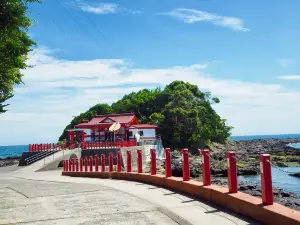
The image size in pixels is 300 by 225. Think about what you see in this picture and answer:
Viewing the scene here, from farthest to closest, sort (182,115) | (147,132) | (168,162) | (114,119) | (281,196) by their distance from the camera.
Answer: (182,115) → (147,132) → (114,119) → (281,196) → (168,162)

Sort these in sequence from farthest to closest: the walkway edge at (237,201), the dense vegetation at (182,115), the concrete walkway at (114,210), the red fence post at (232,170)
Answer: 1. the dense vegetation at (182,115)
2. the red fence post at (232,170)
3. the concrete walkway at (114,210)
4. the walkway edge at (237,201)

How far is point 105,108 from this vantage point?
2899 inches

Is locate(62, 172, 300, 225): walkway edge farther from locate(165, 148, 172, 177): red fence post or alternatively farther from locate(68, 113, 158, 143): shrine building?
locate(68, 113, 158, 143): shrine building

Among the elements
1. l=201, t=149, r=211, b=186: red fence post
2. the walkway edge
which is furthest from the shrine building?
l=201, t=149, r=211, b=186: red fence post

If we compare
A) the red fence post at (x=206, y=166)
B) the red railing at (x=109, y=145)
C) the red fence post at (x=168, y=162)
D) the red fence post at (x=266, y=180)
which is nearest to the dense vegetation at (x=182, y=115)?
the red railing at (x=109, y=145)

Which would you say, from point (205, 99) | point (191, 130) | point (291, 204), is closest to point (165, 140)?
point (191, 130)

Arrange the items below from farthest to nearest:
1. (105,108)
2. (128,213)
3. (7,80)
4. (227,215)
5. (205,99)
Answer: (105,108), (205,99), (7,80), (128,213), (227,215)

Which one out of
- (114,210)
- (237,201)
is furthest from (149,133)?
(237,201)

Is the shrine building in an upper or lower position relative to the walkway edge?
upper

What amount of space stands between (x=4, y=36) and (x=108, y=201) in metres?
4.88

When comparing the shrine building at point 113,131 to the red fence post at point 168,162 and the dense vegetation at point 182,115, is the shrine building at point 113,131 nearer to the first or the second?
the dense vegetation at point 182,115

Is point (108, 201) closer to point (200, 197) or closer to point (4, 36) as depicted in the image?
point (200, 197)

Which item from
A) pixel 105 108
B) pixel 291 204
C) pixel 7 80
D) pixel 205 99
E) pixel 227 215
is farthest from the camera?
pixel 105 108

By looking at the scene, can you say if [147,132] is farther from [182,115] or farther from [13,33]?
[13,33]
